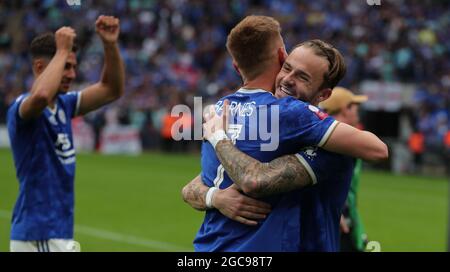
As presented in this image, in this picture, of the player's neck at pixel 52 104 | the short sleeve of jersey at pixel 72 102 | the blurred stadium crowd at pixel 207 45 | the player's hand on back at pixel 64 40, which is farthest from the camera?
the blurred stadium crowd at pixel 207 45

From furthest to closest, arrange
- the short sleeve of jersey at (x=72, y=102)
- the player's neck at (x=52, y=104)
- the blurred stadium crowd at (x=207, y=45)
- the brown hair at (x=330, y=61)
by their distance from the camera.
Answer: the blurred stadium crowd at (x=207, y=45) < the short sleeve of jersey at (x=72, y=102) < the player's neck at (x=52, y=104) < the brown hair at (x=330, y=61)

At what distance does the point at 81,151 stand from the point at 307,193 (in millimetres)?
21204

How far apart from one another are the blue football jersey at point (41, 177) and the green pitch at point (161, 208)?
4943 millimetres

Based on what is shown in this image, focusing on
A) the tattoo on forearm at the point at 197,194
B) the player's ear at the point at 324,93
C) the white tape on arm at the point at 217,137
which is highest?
the player's ear at the point at 324,93

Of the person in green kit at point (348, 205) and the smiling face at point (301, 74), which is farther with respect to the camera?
the person in green kit at point (348, 205)

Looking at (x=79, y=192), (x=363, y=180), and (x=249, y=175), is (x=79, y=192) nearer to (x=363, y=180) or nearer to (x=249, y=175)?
(x=363, y=180)

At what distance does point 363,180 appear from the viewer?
18719 mm

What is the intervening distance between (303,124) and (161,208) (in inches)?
429

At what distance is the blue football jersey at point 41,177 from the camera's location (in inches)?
213

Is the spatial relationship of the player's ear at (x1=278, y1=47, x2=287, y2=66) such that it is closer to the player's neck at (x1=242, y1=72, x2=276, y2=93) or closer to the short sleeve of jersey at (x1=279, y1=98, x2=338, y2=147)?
the player's neck at (x1=242, y1=72, x2=276, y2=93)

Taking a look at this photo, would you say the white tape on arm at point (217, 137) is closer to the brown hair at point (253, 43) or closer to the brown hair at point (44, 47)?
the brown hair at point (253, 43)

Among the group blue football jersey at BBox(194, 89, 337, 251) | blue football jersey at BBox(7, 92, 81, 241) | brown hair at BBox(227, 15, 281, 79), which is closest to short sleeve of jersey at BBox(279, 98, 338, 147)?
blue football jersey at BBox(194, 89, 337, 251)

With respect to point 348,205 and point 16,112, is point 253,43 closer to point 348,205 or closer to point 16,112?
point 16,112

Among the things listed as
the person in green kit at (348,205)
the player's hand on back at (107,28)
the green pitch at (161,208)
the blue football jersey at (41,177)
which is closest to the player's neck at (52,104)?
the blue football jersey at (41,177)
